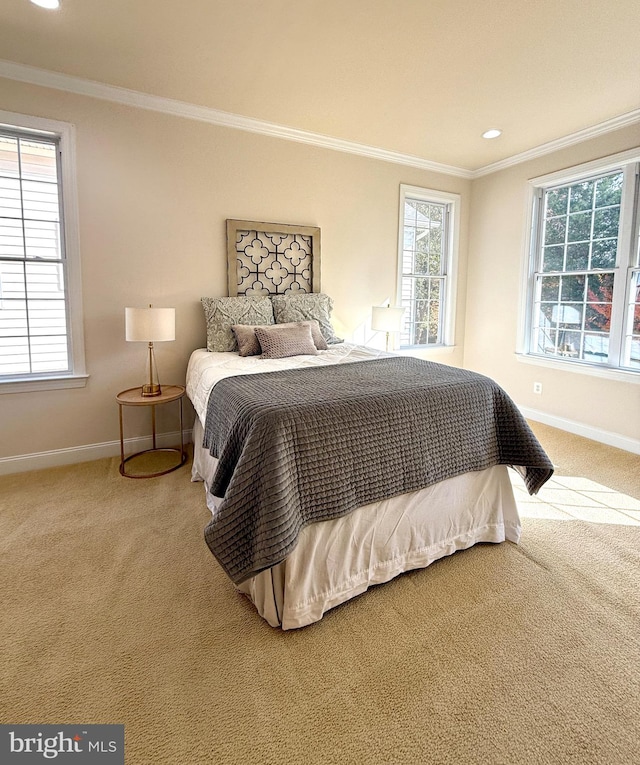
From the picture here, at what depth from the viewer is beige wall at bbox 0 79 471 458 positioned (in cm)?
312

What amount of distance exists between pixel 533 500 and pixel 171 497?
233 centimetres

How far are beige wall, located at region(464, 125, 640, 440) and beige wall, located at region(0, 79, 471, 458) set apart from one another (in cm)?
181

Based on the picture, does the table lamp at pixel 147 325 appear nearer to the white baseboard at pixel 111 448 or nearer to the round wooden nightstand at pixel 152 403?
the round wooden nightstand at pixel 152 403

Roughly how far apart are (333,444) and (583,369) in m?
3.25

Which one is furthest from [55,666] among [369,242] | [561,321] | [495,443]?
[561,321]

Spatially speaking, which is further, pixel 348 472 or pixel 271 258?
pixel 271 258

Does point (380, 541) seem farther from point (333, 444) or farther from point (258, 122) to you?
point (258, 122)

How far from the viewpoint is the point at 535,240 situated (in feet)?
14.4

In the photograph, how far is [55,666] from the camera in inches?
59.6

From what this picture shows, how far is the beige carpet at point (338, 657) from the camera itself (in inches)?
50.4

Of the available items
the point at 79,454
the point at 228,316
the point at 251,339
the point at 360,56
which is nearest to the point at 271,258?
the point at 228,316

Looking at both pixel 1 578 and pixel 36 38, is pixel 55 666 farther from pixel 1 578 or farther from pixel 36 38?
pixel 36 38

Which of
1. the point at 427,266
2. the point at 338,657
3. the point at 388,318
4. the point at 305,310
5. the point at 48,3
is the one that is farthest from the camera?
the point at 427,266

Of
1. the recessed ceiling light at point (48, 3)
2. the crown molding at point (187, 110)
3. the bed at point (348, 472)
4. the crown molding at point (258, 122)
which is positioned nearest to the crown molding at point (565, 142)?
the crown molding at point (258, 122)
